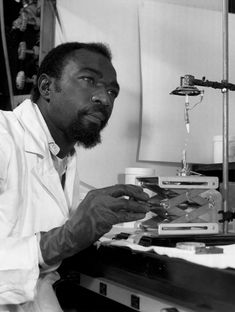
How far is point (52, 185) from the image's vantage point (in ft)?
3.96

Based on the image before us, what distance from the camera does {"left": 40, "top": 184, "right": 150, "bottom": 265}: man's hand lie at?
0.97m

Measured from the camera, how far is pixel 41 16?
1989 mm

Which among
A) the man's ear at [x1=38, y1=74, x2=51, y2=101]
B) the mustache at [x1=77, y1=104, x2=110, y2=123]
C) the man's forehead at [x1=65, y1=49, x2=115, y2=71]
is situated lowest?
the mustache at [x1=77, y1=104, x2=110, y2=123]

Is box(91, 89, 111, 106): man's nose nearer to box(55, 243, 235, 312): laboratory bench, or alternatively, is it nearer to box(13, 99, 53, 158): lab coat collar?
box(13, 99, 53, 158): lab coat collar

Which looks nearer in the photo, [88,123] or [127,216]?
[127,216]

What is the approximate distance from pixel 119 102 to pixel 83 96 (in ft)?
2.20

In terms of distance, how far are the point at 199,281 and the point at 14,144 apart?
1.94 feet

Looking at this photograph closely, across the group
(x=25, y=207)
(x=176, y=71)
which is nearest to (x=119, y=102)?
(x=176, y=71)

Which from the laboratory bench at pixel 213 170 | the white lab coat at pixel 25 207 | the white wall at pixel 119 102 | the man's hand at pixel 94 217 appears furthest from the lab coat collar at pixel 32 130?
the laboratory bench at pixel 213 170

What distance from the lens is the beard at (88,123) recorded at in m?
1.24

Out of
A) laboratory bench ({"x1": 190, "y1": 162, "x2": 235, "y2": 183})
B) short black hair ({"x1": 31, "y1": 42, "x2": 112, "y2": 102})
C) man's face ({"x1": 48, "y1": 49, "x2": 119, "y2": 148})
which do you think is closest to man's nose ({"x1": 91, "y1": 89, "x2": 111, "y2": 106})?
man's face ({"x1": 48, "y1": 49, "x2": 119, "y2": 148})

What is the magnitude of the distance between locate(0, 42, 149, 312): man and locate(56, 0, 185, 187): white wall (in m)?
0.45

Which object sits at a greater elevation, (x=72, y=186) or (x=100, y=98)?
(x=100, y=98)

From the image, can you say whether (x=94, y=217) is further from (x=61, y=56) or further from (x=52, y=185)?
(x=61, y=56)
